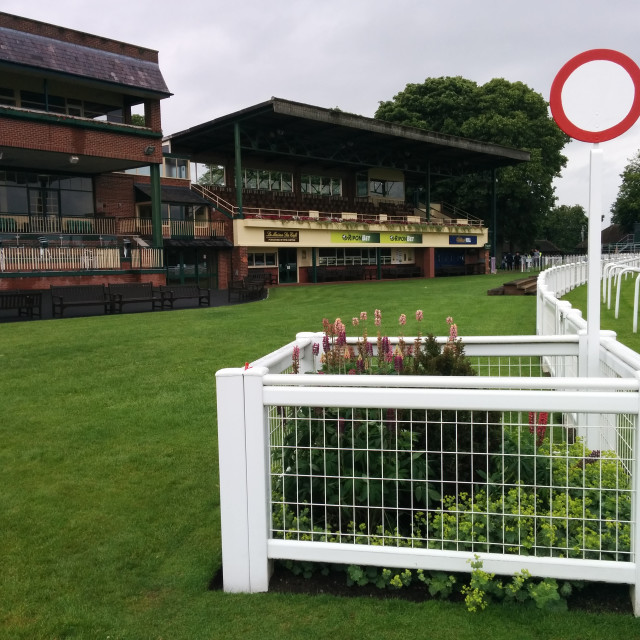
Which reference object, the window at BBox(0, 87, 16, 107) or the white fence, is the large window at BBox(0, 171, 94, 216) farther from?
the white fence

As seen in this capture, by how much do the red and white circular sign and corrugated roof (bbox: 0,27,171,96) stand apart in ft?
80.9

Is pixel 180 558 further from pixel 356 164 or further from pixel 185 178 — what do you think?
pixel 356 164

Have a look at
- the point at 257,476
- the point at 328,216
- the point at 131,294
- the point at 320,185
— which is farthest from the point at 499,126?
the point at 257,476

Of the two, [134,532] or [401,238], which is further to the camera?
[401,238]

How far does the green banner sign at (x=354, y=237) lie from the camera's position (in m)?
39.1

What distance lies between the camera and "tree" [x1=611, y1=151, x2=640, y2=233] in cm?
7775

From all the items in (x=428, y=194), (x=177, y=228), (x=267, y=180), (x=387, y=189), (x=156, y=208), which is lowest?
(x=177, y=228)

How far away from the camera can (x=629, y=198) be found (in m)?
78.7

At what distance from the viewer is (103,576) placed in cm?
326

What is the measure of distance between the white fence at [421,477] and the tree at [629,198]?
82.1 metres

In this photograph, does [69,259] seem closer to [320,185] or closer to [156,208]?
[156,208]

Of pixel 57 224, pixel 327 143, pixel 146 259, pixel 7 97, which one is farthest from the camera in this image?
pixel 327 143

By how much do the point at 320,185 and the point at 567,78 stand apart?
41.4m

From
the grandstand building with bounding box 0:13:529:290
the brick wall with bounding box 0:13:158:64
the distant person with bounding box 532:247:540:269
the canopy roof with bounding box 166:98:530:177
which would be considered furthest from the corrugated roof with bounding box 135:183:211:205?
the distant person with bounding box 532:247:540:269
